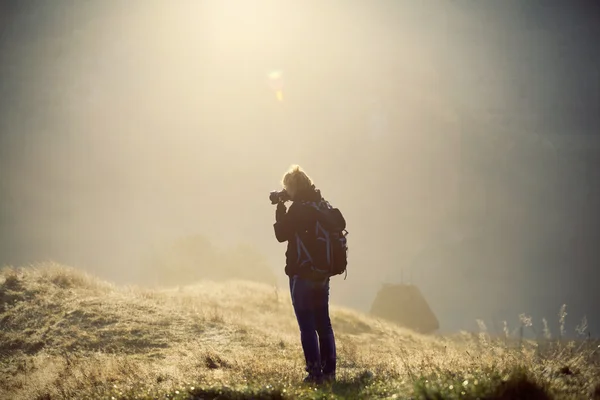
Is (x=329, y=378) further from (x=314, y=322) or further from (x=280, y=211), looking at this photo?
(x=280, y=211)

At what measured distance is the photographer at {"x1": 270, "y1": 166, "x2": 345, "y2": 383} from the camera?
6.19m

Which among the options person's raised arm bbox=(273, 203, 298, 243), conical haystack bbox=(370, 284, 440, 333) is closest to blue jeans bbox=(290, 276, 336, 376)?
person's raised arm bbox=(273, 203, 298, 243)

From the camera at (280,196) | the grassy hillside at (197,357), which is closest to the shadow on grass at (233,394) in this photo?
the grassy hillside at (197,357)

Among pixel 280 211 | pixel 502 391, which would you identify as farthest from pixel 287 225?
pixel 502 391

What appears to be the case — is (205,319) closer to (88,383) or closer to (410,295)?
(88,383)

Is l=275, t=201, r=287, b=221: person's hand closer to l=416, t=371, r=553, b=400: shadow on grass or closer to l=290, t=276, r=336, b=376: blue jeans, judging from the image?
l=290, t=276, r=336, b=376: blue jeans

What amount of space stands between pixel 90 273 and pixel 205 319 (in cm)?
782

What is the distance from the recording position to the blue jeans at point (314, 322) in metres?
6.21

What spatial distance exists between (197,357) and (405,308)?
138ft

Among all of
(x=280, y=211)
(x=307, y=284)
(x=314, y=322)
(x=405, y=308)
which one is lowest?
(x=405, y=308)

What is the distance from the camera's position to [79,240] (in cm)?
17800

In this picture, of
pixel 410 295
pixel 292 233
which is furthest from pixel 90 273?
pixel 410 295

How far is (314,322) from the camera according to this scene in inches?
251

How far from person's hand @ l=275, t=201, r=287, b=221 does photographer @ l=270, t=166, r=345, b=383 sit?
2 cm
